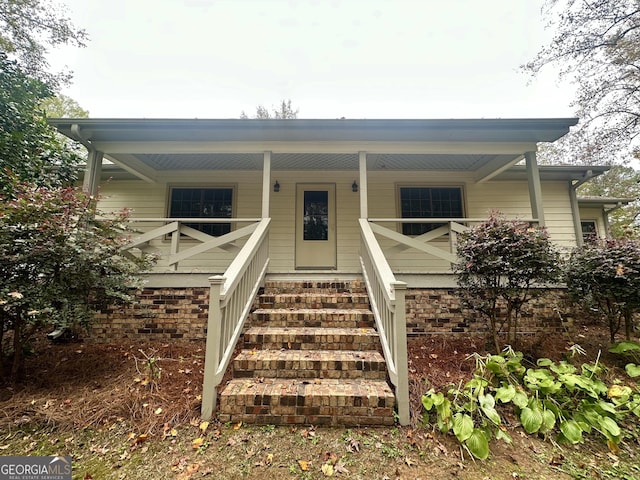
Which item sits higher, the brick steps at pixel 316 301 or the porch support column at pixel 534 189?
the porch support column at pixel 534 189

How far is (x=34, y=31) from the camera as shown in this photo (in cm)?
789

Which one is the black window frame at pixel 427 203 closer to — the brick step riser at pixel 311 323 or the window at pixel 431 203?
the window at pixel 431 203

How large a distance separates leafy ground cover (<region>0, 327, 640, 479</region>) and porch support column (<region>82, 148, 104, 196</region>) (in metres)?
3.30

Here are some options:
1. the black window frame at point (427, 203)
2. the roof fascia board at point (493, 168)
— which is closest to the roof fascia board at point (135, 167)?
the black window frame at point (427, 203)

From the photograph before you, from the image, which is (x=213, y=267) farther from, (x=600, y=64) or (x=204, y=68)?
(x=204, y=68)

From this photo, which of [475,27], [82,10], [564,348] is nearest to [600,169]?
[564,348]

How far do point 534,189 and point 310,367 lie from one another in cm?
502

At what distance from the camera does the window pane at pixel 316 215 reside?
21.6 ft

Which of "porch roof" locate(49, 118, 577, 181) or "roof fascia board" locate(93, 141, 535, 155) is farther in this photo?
"roof fascia board" locate(93, 141, 535, 155)

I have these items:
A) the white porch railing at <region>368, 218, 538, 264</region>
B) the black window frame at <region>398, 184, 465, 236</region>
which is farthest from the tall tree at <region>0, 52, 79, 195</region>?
the black window frame at <region>398, 184, 465, 236</region>

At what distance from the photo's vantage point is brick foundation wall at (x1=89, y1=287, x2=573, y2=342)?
4.26 m

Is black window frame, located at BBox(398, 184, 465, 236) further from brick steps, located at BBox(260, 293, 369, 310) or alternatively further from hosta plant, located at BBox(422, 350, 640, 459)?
hosta plant, located at BBox(422, 350, 640, 459)

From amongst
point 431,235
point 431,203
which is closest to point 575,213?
point 431,203

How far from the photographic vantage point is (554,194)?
6.75 metres
